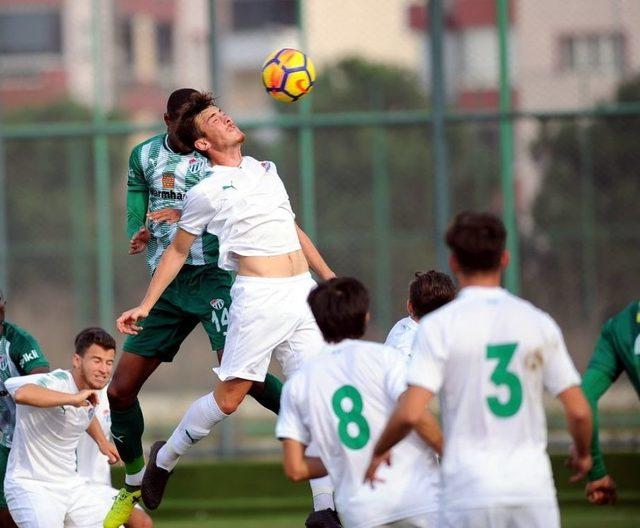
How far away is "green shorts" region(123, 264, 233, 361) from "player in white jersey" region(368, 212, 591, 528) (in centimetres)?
245

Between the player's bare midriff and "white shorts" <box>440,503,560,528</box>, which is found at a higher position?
the player's bare midriff

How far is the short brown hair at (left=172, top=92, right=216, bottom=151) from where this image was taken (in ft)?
21.0

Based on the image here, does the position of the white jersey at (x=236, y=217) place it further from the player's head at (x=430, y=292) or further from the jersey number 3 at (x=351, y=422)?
the jersey number 3 at (x=351, y=422)

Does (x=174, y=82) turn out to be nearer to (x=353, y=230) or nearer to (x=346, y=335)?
(x=353, y=230)

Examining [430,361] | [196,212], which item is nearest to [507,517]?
[430,361]

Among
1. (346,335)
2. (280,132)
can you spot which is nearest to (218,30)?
(280,132)

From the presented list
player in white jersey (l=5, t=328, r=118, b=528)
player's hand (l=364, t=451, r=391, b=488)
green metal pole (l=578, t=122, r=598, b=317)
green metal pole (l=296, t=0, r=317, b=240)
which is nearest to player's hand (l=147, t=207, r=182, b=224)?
player in white jersey (l=5, t=328, r=118, b=528)

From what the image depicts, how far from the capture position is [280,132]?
36.0 ft

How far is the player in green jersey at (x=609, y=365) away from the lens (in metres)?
5.02

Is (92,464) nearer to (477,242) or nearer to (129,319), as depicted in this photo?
(129,319)

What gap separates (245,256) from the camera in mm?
6211

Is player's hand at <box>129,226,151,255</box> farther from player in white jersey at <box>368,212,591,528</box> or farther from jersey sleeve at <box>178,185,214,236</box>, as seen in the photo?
player in white jersey at <box>368,212,591,528</box>

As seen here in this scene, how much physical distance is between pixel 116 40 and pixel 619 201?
4.66m

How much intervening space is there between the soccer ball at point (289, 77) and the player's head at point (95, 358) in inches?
59.6
